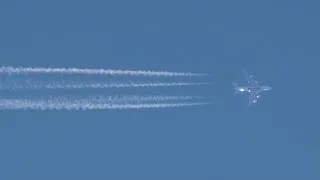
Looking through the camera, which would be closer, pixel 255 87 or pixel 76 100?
pixel 76 100

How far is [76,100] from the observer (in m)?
94.2

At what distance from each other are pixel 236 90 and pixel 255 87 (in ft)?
10.9

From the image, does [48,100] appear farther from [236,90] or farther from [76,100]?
[236,90]

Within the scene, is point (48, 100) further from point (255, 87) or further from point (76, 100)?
point (255, 87)

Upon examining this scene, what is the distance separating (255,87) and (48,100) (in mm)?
39799

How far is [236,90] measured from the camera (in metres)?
127

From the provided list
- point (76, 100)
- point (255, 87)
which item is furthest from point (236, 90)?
point (76, 100)

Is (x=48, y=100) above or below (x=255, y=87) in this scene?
below

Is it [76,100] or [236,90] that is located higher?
[236,90]

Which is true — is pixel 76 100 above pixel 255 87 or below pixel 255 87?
below

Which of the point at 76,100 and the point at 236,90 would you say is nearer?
the point at 76,100

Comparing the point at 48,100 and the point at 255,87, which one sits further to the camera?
the point at 255,87

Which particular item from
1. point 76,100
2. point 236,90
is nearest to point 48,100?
point 76,100

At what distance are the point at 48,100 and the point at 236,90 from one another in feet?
120
